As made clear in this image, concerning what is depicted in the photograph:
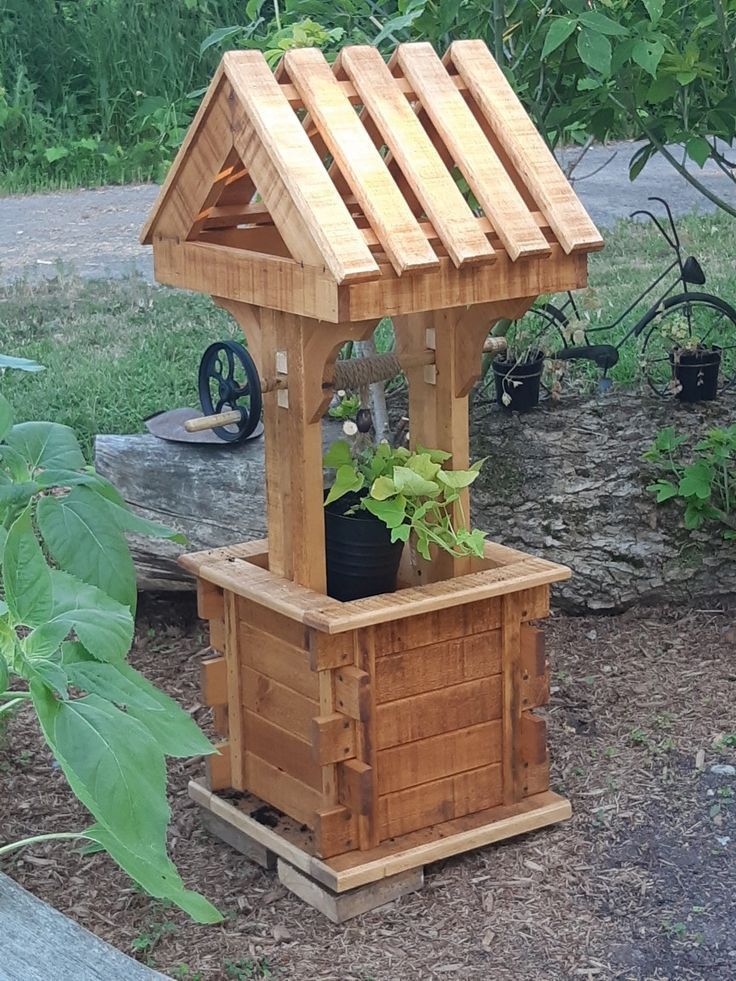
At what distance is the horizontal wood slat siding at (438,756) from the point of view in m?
2.86

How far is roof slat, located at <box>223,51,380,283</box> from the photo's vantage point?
8.04ft

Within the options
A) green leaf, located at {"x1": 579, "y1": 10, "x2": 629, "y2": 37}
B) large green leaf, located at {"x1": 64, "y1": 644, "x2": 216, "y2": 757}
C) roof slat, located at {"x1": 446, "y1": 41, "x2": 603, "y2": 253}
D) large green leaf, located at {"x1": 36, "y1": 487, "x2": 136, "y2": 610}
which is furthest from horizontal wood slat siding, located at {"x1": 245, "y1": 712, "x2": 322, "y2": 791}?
green leaf, located at {"x1": 579, "y1": 10, "x2": 629, "y2": 37}

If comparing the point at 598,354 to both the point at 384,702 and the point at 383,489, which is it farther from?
the point at 384,702

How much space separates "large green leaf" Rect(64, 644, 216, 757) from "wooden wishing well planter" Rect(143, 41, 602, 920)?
0.71 m

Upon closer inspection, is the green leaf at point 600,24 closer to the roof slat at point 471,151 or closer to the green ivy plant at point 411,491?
the roof slat at point 471,151

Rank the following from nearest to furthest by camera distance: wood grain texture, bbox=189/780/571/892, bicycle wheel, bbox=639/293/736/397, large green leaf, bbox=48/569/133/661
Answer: large green leaf, bbox=48/569/133/661 < wood grain texture, bbox=189/780/571/892 < bicycle wheel, bbox=639/293/736/397

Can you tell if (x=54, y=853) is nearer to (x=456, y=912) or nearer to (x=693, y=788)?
(x=456, y=912)

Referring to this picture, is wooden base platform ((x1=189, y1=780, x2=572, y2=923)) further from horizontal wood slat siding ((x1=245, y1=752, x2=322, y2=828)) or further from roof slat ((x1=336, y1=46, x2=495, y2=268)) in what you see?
roof slat ((x1=336, y1=46, x2=495, y2=268))

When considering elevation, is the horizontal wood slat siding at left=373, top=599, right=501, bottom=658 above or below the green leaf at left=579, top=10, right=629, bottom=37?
below

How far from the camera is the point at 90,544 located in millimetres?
2414

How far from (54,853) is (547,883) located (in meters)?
1.04

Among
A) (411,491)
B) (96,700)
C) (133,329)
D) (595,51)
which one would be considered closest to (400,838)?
(411,491)

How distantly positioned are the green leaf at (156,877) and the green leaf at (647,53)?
232cm

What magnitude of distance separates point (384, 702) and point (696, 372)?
1.88 m
